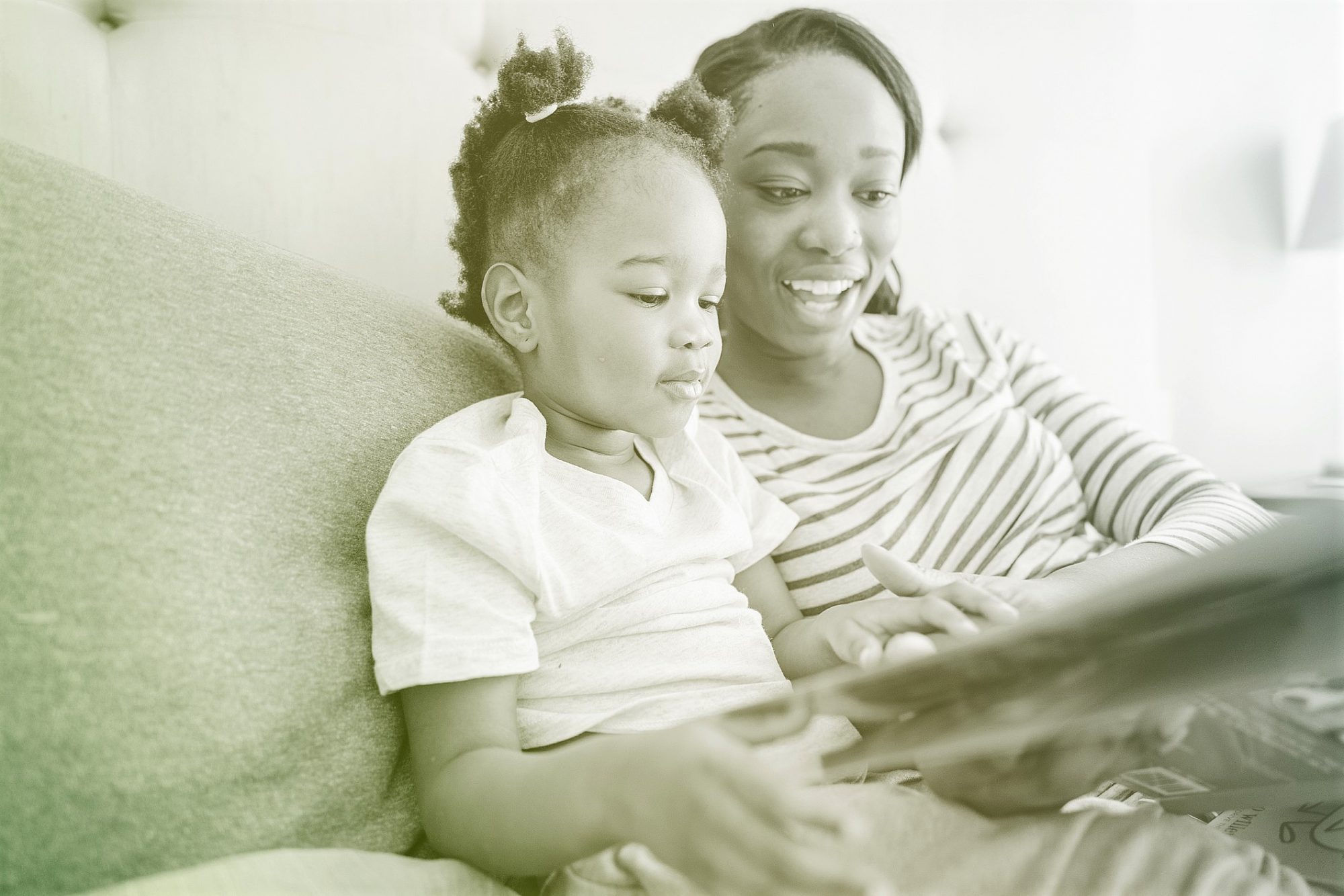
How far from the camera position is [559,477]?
0.76 m

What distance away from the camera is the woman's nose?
3.17 ft

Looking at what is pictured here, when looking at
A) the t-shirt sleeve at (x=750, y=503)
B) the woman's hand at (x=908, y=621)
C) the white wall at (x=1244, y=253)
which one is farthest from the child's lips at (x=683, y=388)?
the white wall at (x=1244, y=253)

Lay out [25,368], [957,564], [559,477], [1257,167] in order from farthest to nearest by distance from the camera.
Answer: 1. [1257,167]
2. [957,564]
3. [559,477]
4. [25,368]

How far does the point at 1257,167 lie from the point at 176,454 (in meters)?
1.89

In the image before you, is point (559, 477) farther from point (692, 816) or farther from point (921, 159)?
point (921, 159)

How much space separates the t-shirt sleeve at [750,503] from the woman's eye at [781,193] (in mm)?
255

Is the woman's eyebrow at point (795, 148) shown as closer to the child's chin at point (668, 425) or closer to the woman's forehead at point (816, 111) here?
the woman's forehead at point (816, 111)

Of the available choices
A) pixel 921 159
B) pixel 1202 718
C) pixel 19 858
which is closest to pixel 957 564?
pixel 1202 718

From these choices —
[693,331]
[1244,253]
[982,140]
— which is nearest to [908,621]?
[693,331]

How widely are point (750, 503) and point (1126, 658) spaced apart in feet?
1.53

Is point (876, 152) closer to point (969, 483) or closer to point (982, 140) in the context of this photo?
point (969, 483)

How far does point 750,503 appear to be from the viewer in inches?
36.0

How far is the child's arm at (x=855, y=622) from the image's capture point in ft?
2.09

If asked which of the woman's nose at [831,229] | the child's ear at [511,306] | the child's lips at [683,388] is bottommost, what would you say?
the child's lips at [683,388]
